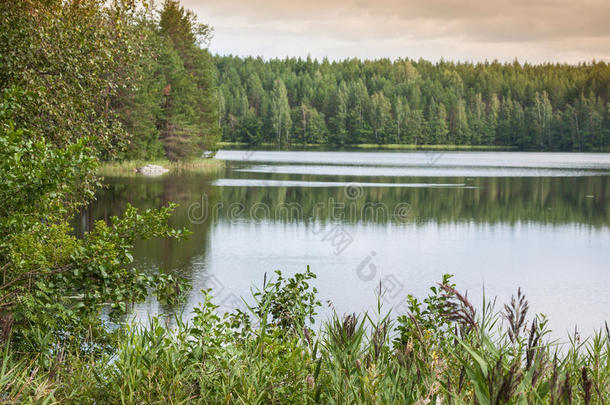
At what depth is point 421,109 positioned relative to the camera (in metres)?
146

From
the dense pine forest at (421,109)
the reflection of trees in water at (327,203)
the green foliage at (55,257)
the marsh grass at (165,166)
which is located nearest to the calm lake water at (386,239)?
the reflection of trees in water at (327,203)

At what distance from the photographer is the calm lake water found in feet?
46.0

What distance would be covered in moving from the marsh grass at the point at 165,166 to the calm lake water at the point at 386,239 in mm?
4832

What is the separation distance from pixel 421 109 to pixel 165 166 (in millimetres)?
102828

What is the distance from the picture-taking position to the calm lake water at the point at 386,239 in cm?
1403

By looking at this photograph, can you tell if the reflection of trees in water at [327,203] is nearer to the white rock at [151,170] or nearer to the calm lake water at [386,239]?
the calm lake water at [386,239]

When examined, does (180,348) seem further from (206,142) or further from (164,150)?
(206,142)

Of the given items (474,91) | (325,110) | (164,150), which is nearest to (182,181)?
(164,150)

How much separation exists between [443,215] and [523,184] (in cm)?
1683

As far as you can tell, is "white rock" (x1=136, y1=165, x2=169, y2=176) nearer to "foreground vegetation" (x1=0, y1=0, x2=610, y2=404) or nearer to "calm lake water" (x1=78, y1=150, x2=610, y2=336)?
"calm lake water" (x1=78, y1=150, x2=610, y2=336)

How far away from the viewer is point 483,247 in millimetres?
20156

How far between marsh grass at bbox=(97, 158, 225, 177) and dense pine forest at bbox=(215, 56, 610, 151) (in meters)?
66.9

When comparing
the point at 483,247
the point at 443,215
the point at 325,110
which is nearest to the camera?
the point at 483,247

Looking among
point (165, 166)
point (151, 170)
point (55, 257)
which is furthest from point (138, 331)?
point (165, 166)
